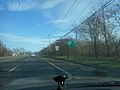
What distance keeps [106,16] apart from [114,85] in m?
52.6

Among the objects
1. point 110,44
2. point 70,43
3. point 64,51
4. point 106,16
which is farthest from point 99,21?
point 64,51

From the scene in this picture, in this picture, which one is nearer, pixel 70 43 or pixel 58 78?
pixel 58 78

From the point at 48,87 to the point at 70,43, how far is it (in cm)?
7336

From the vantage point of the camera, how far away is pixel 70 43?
255ft

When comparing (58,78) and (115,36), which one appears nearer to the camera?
(58,78)

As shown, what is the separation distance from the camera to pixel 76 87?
14.1 ft

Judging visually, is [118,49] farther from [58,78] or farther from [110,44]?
[58,78]

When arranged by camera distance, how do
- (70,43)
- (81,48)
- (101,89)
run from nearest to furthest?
(101,89)
(70,43)
(81,48)

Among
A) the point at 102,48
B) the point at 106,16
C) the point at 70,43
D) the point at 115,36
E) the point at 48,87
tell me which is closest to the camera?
the point at 48,87

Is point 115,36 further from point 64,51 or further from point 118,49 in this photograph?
point 64,51

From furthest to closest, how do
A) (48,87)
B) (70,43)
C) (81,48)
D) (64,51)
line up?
1. (64,51)
2. (81,48)
3. (70,43)
4. (48,87)

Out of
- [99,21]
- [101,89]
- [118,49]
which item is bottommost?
[101,89]

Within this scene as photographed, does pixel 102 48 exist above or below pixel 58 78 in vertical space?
above

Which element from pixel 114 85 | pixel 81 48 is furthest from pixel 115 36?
pixel 114 85
